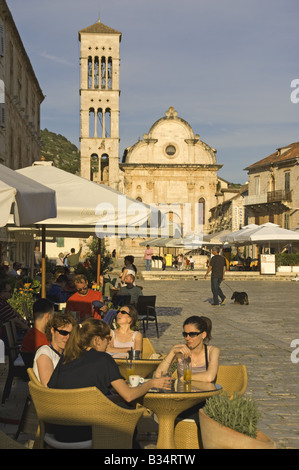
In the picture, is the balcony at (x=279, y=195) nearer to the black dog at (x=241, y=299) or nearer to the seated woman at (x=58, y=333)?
the black dog at (x=241, y=299)

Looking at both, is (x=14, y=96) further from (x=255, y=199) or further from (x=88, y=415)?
(x=255, y=199)

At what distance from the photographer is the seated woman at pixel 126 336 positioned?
616 cm

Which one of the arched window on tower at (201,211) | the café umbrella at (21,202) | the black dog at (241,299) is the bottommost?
the black dog at (241,299)

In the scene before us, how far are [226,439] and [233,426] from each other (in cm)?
10

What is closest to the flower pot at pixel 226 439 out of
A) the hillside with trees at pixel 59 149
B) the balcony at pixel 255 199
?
the balcony at pixel 255 199

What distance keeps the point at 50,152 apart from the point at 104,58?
7252cm

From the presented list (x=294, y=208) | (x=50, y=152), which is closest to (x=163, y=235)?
(x=294, y=208)

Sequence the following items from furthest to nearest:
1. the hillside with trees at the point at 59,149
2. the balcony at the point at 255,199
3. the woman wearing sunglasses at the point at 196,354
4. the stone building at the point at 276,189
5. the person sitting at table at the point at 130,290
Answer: the hillside with trees at the point at 59,149
the balcony at the point at 255,199
the stone building at the point at 276,189
the person sitting at table at the point at 130,290
the woman wearing sunglasses at the point at 196,354

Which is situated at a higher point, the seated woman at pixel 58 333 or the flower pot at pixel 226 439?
the seated woman at pixel 58 333

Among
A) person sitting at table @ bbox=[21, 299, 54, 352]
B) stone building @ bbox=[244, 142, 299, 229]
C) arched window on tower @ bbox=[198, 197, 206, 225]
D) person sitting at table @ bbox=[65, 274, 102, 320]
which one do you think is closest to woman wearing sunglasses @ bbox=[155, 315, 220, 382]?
person sitting at table @ bbox=[21, 299, 54, 352]

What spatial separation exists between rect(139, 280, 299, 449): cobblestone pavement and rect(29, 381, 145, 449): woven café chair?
5.90 feet

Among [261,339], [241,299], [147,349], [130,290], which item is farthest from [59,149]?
[147,349]

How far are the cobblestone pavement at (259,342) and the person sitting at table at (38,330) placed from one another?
0.67 metres
